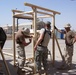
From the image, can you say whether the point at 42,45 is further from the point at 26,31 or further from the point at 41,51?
the point at 26,31


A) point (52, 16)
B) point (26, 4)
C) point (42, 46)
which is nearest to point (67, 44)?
point (52, 16)

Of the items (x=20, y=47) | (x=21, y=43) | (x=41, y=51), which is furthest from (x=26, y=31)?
(x=41, y=51)

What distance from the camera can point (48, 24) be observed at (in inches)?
261

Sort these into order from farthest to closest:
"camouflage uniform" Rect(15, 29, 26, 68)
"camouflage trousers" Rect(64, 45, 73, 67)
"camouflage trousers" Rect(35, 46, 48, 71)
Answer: "camouflage trousers" Rect(64, 45, 73, 67) < "camouflage uniform" Rect(15, 29, 26, 68) < "camouflage trousers" Rect(35, 46, 48, 71)

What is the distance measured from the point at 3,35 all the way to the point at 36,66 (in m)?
1.59

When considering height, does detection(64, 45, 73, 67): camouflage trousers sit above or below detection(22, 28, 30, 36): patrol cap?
below

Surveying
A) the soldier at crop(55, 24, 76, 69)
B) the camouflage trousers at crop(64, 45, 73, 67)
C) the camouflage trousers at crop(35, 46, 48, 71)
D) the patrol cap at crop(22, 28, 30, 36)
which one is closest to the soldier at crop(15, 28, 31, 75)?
the patrol cap at crop(22, 28, 30, 36)

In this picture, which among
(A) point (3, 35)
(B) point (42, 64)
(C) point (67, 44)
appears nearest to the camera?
(A) point (3, 35)

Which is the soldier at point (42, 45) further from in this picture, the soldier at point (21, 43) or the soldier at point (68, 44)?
the soldier at point (68, 44)

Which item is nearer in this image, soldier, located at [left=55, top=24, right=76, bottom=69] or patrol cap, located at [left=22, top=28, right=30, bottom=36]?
patrol cap, located at [left=22, top=28, right=30, bottom=36]

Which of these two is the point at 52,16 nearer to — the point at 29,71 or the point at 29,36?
the point at 29,36

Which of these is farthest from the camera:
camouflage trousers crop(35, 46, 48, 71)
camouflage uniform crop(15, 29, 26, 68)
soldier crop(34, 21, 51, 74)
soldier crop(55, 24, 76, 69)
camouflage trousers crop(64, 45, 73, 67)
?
camouflage trousers crop(64, 45, 73, 67)

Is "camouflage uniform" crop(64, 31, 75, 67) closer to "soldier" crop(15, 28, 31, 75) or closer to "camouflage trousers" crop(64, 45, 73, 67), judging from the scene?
"camouflage trousers" crop(64, 45, 73, 67)

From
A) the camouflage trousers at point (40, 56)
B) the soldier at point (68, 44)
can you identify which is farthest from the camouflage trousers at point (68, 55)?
the camouflage trousers at point (40, 56)
